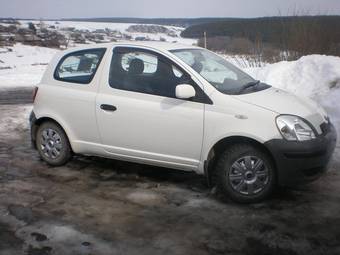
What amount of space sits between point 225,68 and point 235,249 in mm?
2918

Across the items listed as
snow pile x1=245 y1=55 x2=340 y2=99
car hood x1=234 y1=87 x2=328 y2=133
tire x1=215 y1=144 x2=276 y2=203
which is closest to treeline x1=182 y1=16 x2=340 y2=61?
snow pile x1=245 y1=55 x2=340 y2=99

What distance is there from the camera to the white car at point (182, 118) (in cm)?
517

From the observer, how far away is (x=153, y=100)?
5715 millimetres

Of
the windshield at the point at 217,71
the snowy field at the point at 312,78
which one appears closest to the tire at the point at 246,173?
the windshield at the point at 217,71

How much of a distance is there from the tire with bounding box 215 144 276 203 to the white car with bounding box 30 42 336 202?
1 centimetres

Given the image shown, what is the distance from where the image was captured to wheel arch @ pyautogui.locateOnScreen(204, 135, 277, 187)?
5.23 metres

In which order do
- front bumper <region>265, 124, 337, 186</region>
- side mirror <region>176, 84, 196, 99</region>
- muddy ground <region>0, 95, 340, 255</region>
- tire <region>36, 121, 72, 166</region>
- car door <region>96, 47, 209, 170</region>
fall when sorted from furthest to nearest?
tire <region>36, 121, 72, 166</region> < car door <region>96, 47, 209, 170</region> < side mirror <region>176, 84, 196, 99</region> < front bumper <region>265, 124, 337, 186</region> < muddy ground <region>0, 95, 340, 255</region>

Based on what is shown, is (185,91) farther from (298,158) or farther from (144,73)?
(298,158)

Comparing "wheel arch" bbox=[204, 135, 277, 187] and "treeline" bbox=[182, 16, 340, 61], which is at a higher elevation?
"treeline" bbox=[182, 16, 340, 61]

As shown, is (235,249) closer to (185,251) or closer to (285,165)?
(185,251)

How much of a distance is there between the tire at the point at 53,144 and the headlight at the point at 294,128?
3.05m

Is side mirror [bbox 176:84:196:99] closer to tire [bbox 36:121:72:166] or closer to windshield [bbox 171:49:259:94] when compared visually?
windshield [bbox 171:49:259:94]

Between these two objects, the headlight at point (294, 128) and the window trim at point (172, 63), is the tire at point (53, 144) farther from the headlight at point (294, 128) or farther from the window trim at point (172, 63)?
the headlight at point (294, 128)

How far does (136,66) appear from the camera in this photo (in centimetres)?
606
